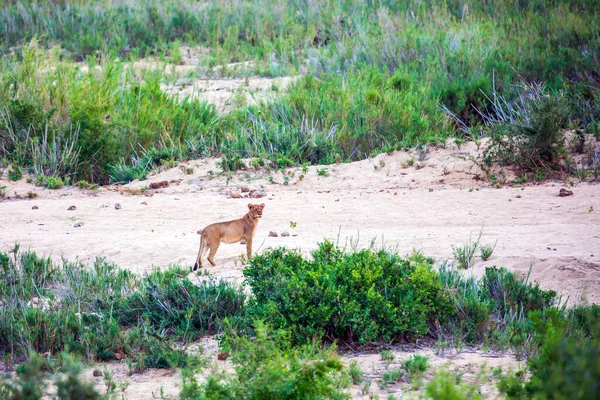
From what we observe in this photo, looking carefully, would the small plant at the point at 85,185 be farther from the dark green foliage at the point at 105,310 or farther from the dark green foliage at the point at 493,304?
Answer: the dark green foliage at the point at 493,304

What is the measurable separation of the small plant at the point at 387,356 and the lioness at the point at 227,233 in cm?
255

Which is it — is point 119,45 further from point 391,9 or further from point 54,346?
point 54,346

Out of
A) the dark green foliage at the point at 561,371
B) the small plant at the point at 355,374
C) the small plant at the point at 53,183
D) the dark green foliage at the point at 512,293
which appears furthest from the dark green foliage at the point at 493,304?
the small plant at the point at 53,183

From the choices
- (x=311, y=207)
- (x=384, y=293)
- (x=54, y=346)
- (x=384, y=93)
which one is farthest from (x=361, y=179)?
(x=54, y=346)

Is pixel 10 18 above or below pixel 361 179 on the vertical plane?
above

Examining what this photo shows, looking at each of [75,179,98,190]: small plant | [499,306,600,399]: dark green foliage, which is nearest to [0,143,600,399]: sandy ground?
[75,179,98,190]: small plant

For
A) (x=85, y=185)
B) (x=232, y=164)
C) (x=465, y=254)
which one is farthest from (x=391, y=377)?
(x=85, y=185)

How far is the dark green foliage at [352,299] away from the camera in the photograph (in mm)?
5281

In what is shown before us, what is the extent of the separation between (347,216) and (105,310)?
3932 millimetres

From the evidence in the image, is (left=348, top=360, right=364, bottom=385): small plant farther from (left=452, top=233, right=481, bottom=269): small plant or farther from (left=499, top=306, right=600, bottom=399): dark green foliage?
(left=452, top=233, right=481, bottom=269): small plant

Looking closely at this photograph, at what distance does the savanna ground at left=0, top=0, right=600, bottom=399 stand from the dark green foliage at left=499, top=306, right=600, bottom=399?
0.9 inches

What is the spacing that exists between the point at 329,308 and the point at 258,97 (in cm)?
958

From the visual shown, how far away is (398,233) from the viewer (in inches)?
321

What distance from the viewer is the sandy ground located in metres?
7.13
